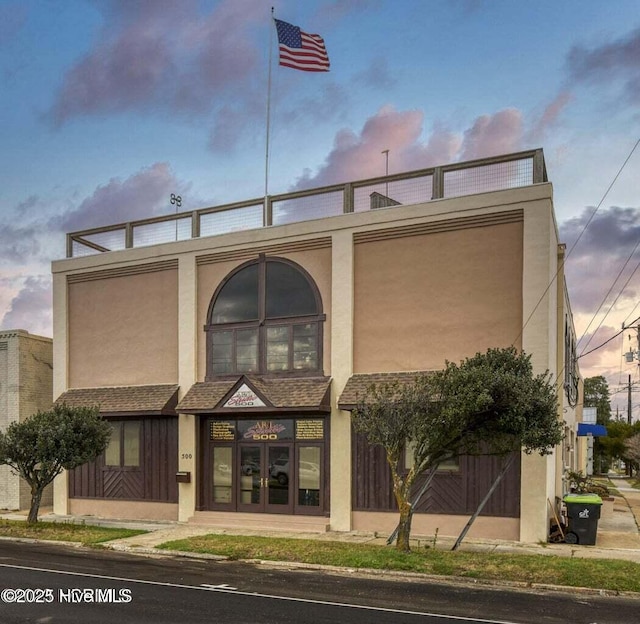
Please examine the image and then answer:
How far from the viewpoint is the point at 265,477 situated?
20.5 m

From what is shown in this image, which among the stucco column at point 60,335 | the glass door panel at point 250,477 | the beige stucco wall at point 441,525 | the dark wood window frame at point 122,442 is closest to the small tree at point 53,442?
the dark wood window frame at point 122,442

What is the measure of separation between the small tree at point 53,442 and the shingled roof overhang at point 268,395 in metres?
2.66

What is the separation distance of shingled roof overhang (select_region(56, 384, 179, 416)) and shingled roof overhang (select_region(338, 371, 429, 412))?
5.89m

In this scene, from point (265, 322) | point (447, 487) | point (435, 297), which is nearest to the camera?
point (447, 487)

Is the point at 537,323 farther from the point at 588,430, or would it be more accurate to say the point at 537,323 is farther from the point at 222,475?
the point at 588,430

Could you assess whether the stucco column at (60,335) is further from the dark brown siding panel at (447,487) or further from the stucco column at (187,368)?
the dark brown siding panel at (447,487)

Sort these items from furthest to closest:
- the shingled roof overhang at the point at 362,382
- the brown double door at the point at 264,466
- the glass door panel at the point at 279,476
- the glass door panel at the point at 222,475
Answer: the glass door panel at the point at 222,475, the glass door panel at the point at 279,476, the brown double door at the point at 264,466, the shingled roof overhang at the point at 362,382

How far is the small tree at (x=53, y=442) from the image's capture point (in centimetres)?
1919

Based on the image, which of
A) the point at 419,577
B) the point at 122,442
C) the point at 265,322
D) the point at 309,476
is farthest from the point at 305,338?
the point at 419,577

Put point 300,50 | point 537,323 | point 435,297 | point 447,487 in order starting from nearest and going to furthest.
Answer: point 537,323, point 447,487, point 435,297, point 300,50

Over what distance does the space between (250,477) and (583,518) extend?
934 centimetres

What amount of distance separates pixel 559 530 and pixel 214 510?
1001 centimetres

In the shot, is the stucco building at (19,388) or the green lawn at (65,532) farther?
the stucco building at (19,388)

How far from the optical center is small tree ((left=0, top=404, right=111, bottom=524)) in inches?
755
